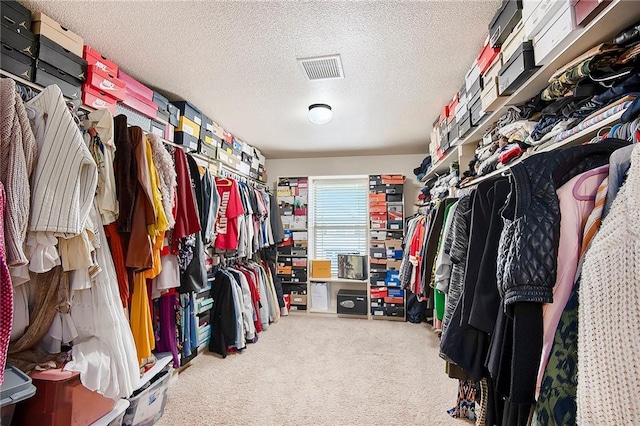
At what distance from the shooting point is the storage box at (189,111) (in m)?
2.45

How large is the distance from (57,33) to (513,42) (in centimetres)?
224

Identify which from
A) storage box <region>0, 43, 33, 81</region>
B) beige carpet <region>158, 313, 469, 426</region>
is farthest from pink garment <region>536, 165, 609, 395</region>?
storage box <region>0, 43, 33, 81</region>

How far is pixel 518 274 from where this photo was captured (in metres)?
0.66

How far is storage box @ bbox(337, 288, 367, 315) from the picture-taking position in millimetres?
3883

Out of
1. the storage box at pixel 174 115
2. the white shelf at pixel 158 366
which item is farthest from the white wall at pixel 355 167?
the white shelf at pixel 158 366

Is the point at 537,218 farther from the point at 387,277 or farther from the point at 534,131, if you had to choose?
the point at 387,277

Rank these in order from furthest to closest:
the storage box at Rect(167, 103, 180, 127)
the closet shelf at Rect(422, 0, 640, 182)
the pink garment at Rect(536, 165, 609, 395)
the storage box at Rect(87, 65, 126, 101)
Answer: the storage box at Rect(167, 103, 180, 127), the storage box at Rect(87, 65, 126, 101), the closet shelf at Rect(422, 0, 640, 182), the pink garment at Rect(536, 165, 609, 395)

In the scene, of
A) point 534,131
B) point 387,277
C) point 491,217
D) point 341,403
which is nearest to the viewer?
point 491,217

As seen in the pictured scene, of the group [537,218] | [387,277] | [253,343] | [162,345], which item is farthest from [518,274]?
[387,277]

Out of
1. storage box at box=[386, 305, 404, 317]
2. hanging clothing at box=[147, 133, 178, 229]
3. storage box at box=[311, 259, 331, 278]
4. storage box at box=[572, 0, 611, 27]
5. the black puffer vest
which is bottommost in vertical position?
storage box at box=[386, 305, 404, 317]

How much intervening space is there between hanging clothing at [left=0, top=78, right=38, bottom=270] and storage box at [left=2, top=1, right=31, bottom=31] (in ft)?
1.51

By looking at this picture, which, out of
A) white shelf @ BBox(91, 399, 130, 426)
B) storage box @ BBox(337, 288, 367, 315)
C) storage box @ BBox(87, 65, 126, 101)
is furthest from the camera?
storage box @ BBox(337, 288, 367, 315)

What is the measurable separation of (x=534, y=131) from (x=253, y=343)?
283 cm

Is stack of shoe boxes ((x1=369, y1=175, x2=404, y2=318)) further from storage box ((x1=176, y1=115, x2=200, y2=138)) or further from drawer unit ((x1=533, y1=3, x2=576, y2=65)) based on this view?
drawer unit ((x1=533, y1=3, x2=576, y2=65))
